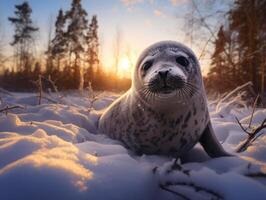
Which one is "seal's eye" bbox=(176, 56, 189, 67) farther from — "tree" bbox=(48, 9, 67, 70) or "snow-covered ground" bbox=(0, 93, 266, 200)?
"tree" bbox=(48, 9, 67, 70)

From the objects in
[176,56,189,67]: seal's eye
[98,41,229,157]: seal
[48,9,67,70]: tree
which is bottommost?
[98,41,229,157]: seal

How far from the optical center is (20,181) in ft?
4.17

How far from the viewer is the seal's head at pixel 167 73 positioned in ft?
7.35

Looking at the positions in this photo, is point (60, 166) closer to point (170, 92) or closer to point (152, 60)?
point (170, 92)

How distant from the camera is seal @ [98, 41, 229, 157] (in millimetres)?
2395

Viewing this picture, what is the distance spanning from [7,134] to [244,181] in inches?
60.3

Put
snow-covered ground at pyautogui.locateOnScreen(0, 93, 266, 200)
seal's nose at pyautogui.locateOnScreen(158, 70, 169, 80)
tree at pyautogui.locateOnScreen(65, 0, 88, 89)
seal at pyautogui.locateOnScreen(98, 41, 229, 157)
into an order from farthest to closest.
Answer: tree at pyautogui.locateOnScreen(65, 0, 88, 89)
seal at pyautogui.locateOnScreen(98, 41, 229, 157)
seal's nose at pyautogui.locateOnScreen(158, 70, 169, 80)
snow-covered ground at pyautogui.locateOnScreen(0, 93, 266, 200)

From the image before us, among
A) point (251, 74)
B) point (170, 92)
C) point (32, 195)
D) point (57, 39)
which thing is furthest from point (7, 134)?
point (57, 39)

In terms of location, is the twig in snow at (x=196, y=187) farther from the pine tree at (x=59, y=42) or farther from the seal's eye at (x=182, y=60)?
the pine tree at (x=59, y=42)

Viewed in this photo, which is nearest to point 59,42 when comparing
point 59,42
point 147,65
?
point 59,42

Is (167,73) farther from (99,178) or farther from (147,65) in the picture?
(99,178)

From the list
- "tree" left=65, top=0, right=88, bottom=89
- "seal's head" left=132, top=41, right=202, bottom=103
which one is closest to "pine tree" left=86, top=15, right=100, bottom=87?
"tree" left=65, top=0, right=88, bottom=89

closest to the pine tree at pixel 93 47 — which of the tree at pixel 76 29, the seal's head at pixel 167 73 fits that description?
the tree at pixel 76 29

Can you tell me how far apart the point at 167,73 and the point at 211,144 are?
73 cm
